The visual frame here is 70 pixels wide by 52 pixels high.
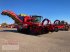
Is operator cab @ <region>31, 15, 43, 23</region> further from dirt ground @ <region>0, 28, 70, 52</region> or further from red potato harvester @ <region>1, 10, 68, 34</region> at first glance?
dirt ground @ <region>0, 28, 70, 52</region>

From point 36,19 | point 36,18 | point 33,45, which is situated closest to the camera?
point 33,45

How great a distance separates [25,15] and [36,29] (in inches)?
200

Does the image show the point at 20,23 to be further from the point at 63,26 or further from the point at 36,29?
the point at 63,26

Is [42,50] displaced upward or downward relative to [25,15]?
downward

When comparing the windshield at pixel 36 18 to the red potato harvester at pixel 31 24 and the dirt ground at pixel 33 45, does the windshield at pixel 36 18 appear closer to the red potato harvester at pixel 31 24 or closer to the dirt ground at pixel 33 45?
the red potato harvester at pixel 31 24

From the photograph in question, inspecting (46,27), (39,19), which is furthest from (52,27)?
(39,19)

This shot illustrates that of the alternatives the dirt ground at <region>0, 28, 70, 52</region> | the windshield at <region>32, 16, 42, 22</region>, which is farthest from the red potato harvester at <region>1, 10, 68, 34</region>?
the dirt ground at <region>0, 28, 70, 52</region>

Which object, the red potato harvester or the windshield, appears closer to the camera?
the red potato harvester

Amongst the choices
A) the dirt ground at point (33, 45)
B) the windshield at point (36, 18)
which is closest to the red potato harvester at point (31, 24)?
the windshield at point (36, 18)

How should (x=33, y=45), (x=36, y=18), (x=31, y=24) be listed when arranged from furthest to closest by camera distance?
(x=36, y=18) < (x=31, y=24) < (x=33, y=45)

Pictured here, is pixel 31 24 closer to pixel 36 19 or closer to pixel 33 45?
pixel 36 19

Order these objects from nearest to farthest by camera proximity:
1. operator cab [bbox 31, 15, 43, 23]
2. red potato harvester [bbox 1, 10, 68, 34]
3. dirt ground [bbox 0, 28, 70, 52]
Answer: dirt ground [bbox 0, 28, 70, 52], red potato harvester [bbox 1, 10, 68, 34], operator cab [bbox 31, 15, 43, 23]

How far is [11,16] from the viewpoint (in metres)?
28.7

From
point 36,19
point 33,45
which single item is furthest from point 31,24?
point 33,45
